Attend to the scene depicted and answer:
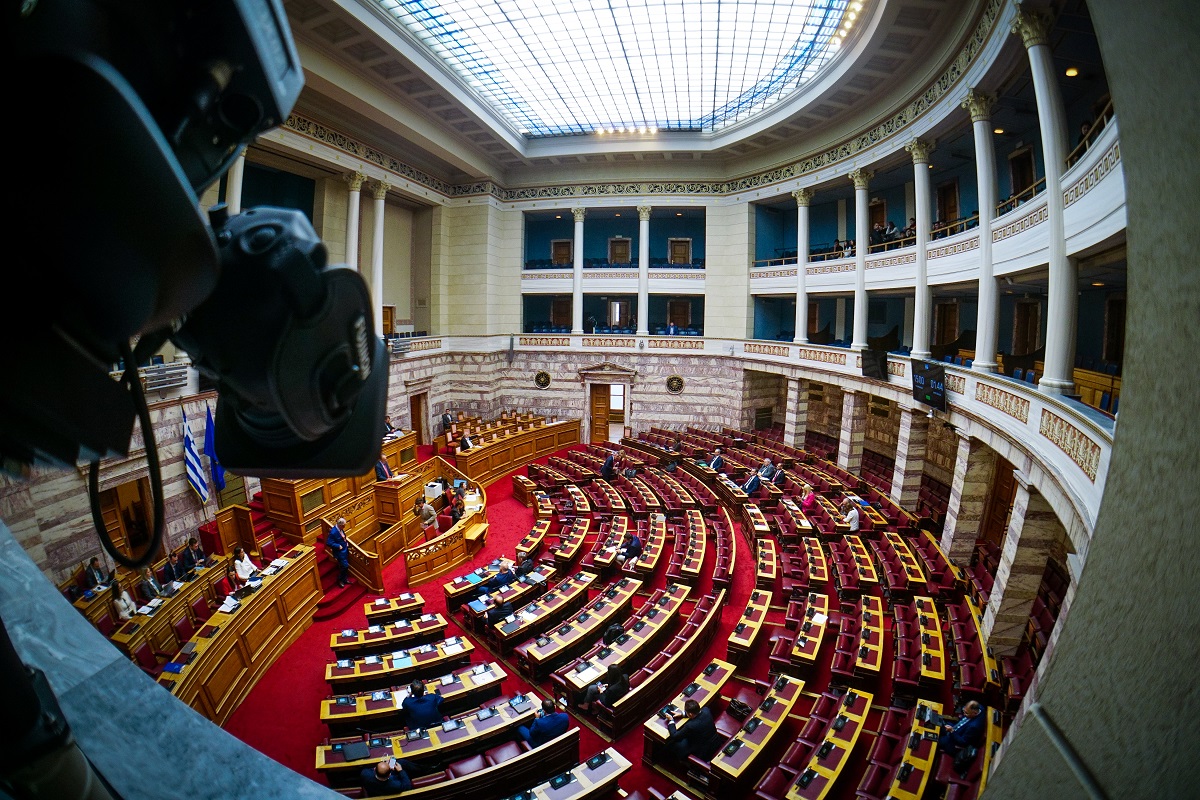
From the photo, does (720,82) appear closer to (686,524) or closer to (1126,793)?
(686,524)

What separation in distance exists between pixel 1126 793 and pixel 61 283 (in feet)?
6.67

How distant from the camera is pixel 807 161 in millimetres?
18281

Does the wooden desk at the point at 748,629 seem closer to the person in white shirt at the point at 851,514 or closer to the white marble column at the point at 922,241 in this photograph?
the person in white shirt at the point at 851,514

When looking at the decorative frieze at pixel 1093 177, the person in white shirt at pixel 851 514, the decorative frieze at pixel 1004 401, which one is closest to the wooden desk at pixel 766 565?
the person in white shirt at pixel 851 514

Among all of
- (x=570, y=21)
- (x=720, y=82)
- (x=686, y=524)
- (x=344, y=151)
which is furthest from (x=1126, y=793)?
(x=344, y=151)

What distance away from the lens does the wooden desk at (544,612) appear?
28.1 ft

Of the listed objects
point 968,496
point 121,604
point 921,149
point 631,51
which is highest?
point 631,51

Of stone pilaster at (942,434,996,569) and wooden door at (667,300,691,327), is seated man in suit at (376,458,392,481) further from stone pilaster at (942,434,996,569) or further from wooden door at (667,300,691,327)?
wooden door at (667,300,691,327)

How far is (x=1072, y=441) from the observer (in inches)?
256

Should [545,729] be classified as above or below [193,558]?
below

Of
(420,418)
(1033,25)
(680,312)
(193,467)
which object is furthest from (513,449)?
(1033,25)

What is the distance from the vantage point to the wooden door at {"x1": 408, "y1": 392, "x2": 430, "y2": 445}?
20188 mm

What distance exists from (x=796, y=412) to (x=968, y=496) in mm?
8275

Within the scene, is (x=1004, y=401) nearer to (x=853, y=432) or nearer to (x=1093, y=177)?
(x=1093, y=177)
